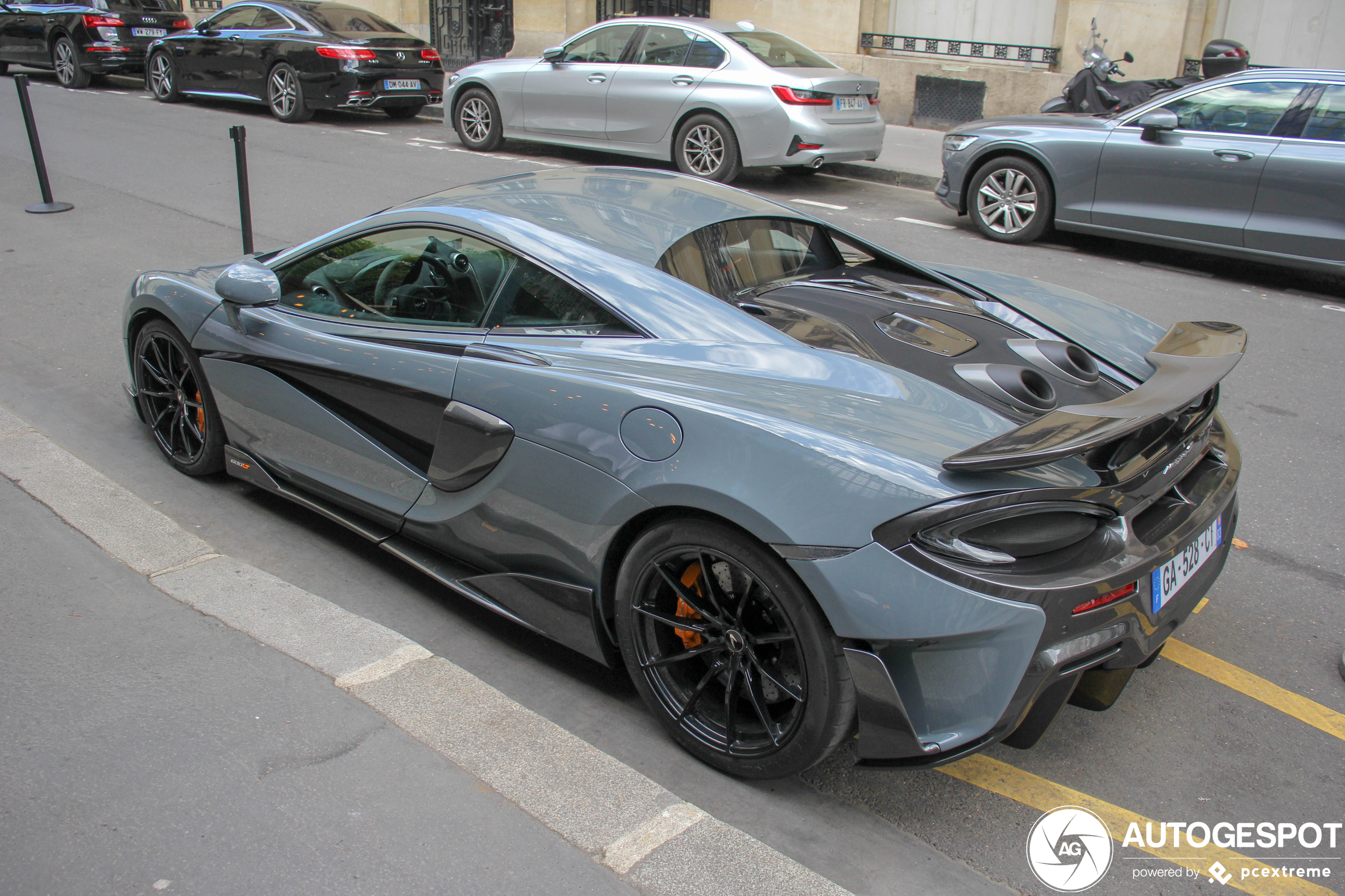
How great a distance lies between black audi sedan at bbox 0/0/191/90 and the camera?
16.7m

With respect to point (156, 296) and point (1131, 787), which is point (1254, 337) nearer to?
point (1131, 787)

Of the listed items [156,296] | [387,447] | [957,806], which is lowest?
[957,806]

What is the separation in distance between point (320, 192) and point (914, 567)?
344 inches

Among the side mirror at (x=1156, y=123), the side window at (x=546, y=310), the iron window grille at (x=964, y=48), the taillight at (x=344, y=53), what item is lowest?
the side window at (x=546, y=310)

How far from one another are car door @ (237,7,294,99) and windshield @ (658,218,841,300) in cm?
1248

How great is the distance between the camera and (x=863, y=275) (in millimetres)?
3762

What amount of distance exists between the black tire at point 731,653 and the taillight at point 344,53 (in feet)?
41.7

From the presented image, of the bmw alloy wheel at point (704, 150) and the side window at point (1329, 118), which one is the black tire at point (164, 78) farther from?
the side window at point (1329, 118)

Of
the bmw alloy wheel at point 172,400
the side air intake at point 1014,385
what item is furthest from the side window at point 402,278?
the side air intake at point 1014,385

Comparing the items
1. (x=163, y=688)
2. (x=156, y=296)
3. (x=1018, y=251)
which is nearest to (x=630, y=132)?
(x=1018, y=251)

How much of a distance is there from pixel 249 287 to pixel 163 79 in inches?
565

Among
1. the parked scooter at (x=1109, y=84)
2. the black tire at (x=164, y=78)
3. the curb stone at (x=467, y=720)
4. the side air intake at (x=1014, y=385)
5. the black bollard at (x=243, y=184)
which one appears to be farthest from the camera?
the black tire at (x=164, y=78)

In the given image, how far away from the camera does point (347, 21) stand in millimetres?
14141

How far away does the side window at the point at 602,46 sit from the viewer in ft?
36.6
